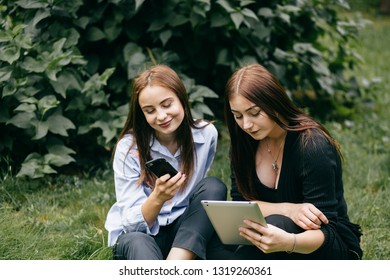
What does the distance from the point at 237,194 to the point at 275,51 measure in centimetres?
197

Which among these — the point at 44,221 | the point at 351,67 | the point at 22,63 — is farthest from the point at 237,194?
the point at 351,67

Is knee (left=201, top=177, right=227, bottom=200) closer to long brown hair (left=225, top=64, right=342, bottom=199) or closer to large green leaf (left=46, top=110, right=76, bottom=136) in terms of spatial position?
long brown hair (left=225, top=64, right=342, bottom=199)

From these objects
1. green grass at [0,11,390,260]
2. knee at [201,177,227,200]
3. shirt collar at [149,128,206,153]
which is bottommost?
green grass at [0,11,390,260]

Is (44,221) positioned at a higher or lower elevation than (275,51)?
lower

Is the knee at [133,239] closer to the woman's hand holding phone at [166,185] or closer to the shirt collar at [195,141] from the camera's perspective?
A: the woman's hand holding phone at [166,185]

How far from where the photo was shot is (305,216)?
2902 mm

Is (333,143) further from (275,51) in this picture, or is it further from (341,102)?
(341,102)

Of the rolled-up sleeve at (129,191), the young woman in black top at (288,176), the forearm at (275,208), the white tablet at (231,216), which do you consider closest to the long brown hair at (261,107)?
the young woman in black top at (288,176)

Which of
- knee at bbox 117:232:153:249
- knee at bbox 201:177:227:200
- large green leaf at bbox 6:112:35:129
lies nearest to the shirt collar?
knee at bbox 201:177:227:200

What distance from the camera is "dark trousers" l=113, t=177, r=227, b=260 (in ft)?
9.73

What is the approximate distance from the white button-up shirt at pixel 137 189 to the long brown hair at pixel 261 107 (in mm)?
267

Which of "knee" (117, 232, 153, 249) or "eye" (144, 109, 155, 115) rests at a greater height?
"eye" (144, 109, 155, 115)

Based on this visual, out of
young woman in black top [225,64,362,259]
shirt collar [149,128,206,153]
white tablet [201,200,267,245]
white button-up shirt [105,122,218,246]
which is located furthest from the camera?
shirt collar [149,128,206,153]

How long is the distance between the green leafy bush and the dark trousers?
1071mm
